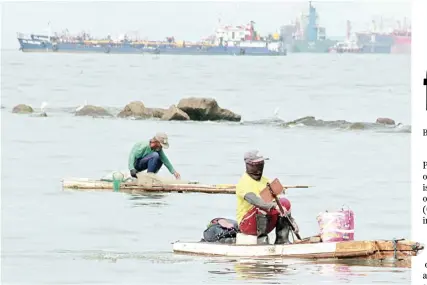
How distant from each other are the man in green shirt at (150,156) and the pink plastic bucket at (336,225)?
276 inches

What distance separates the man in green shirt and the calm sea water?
571 millimetres

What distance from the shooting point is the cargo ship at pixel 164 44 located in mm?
152125

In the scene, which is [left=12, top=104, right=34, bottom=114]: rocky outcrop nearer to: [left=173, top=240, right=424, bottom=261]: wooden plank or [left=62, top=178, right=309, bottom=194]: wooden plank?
[left=62, top=178, right=309, bottom=194]: wooden plank

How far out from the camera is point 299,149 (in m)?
37.2

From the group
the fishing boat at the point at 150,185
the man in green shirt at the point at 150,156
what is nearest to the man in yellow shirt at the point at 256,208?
the man in green shirt at the point at 150,156

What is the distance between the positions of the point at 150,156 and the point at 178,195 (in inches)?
43.7

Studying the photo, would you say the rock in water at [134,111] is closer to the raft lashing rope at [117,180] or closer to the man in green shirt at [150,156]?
the raft lashing rope at [117,180]

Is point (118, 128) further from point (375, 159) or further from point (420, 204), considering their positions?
point (420, 204)

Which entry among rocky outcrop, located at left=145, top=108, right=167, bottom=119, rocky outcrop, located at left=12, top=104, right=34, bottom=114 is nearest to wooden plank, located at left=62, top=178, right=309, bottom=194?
rocky outcrop, located at left=145, top=108, right=167, bottom=119

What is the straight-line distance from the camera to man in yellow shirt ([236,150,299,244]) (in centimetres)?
1822

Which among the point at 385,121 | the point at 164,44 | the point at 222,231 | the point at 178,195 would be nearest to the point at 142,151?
the point at 178,195

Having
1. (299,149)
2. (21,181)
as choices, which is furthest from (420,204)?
(299,149)

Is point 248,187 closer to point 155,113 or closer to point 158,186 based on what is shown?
point 158,186

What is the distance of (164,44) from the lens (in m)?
159
